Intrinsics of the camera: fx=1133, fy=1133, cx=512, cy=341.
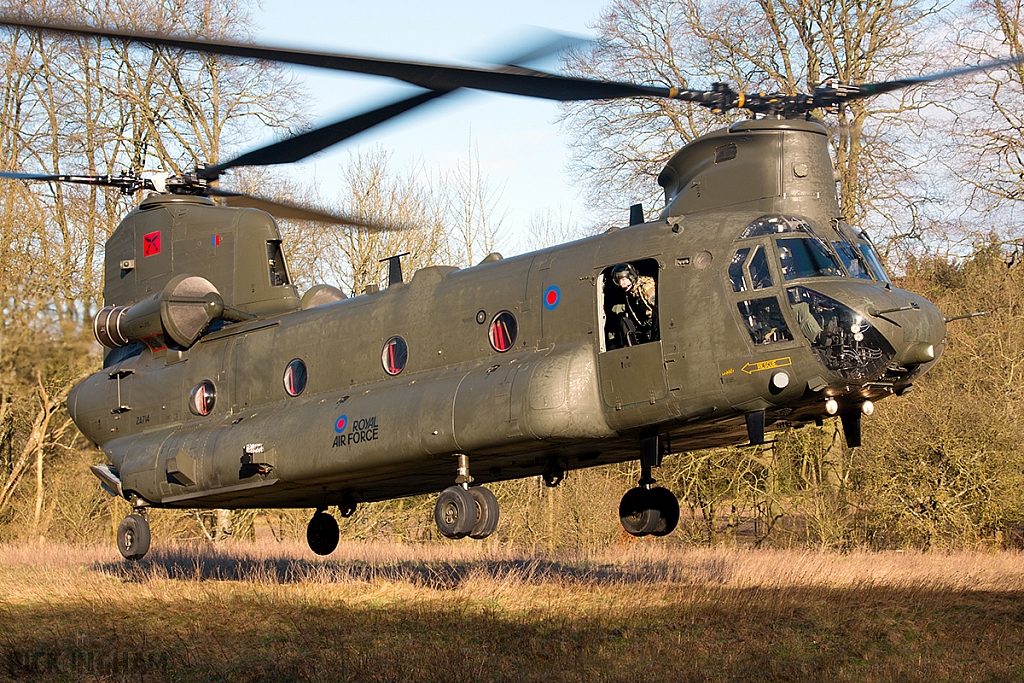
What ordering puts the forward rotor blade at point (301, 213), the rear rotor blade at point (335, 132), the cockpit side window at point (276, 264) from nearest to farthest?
1. the rear rotor blade at point (335, 132)
2. the forward rotor blade at point (301, 213)
3. the cockpit side window at point (276, 264)

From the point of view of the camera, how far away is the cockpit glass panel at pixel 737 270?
10.9 metres

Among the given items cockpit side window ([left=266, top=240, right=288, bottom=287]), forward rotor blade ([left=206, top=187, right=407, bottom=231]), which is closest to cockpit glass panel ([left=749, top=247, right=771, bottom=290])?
forward rotor blade ([left=206, top=187, right=407, bottom=231])

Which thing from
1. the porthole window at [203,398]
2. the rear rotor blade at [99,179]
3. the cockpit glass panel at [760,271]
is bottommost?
the porthole window at [203,398]

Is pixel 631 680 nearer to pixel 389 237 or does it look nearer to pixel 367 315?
pixel 367 315

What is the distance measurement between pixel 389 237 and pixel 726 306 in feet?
70.0

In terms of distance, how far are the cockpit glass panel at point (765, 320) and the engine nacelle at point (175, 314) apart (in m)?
7.85

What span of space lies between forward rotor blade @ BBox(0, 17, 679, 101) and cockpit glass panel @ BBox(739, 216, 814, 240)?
1.90 m

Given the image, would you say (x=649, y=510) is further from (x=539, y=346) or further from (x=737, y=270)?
(x=737, y=270)

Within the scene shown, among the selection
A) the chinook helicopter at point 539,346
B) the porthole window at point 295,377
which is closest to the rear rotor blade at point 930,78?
the chinook helicopter at point 539,346

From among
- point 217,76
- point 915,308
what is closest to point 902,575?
point 915,308

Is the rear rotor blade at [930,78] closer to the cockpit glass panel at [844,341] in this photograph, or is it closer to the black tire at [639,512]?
the cockpit glass panel at [844,341]

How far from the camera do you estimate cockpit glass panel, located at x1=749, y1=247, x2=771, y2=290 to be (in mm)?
10758

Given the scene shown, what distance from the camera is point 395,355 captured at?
13.3 m

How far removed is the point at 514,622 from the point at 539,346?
3469 millimetres
